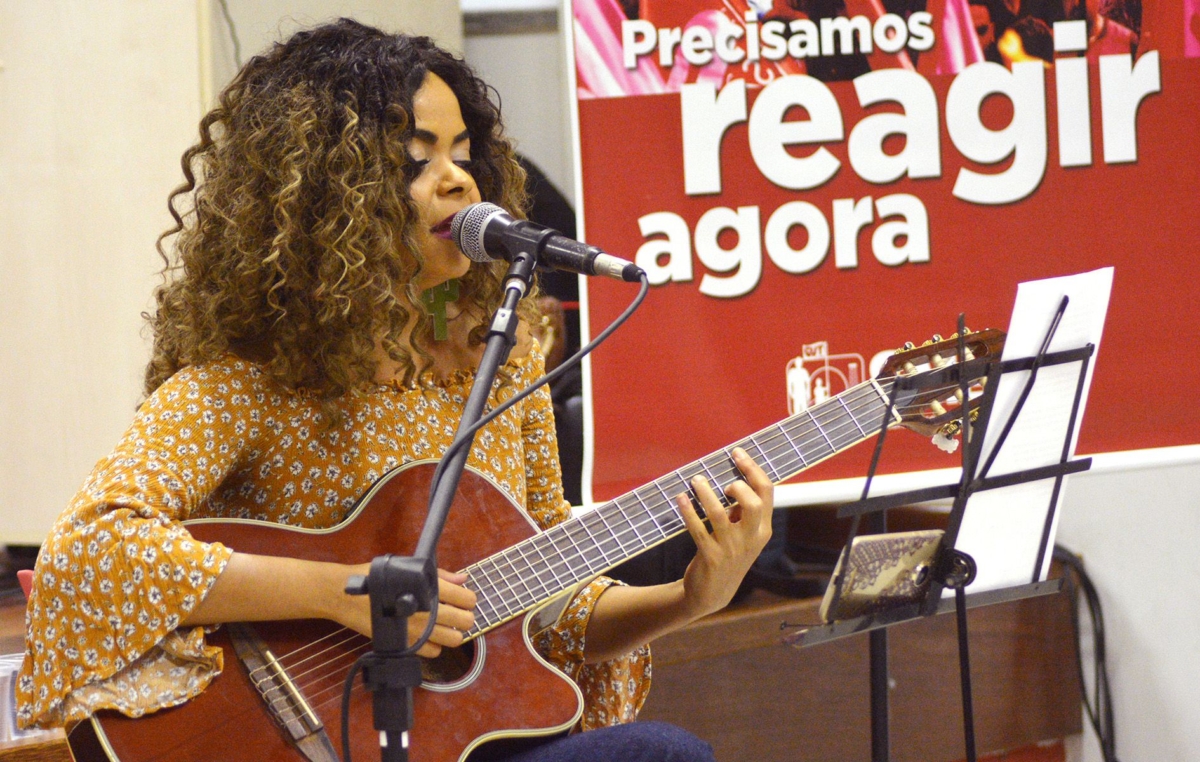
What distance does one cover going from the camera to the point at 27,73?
2.05 m

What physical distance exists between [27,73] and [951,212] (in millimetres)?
1757

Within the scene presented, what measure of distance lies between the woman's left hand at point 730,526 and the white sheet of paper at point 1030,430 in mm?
250

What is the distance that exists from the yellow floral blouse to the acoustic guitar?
4 cm

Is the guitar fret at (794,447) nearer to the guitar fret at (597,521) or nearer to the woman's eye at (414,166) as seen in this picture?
the guitar fret at (597,521)

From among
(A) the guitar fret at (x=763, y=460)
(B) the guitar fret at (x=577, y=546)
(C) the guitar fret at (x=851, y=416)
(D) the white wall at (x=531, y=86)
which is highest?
(D) the white wall at (x=531, y=86)

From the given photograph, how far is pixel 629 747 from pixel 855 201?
4.31ft

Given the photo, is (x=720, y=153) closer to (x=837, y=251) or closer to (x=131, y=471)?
(x=837, y=251)

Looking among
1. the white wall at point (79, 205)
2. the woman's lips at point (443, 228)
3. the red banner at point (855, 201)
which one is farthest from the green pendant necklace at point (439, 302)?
the white wall at point (79, 205)

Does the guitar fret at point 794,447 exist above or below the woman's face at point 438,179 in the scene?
below

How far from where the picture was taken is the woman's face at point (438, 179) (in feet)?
4.61

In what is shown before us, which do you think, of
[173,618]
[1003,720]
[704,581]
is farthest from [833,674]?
[173,618]

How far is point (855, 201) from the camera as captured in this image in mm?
2254

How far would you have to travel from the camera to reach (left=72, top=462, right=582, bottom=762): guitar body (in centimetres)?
121

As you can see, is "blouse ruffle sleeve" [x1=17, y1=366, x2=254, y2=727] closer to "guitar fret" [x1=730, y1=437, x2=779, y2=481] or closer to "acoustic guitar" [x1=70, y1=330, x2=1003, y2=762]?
"acoustic guitar" [x1=70, y1=330, x2=1003, y2=762]
